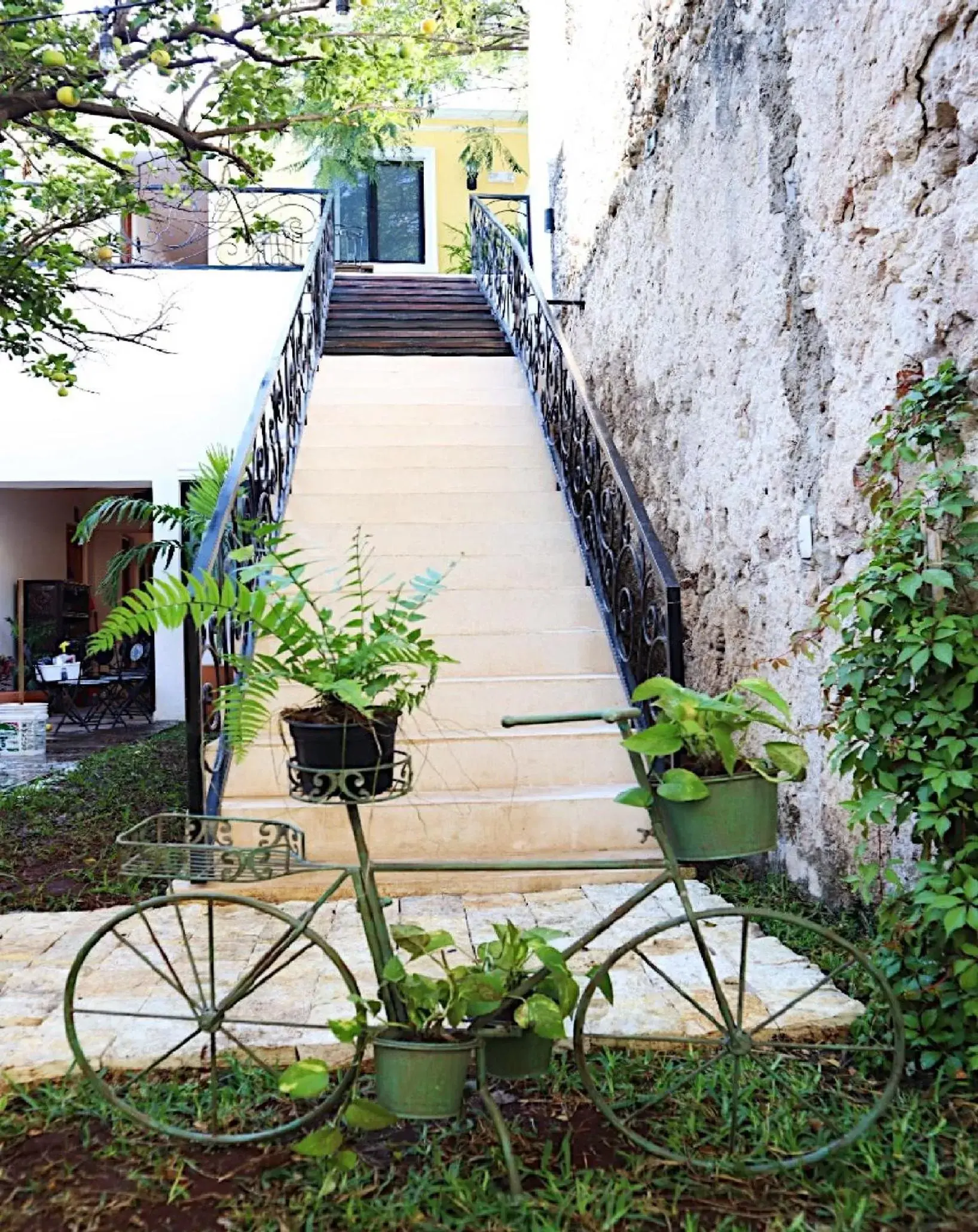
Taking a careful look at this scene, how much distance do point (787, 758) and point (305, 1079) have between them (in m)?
1.04

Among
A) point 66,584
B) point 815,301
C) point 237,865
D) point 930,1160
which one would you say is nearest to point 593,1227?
point 930,1160

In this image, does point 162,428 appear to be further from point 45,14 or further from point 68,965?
point 68,965

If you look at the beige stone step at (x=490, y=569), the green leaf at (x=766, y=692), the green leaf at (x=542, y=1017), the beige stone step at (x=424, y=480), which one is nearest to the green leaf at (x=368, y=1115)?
the green leaf at (x=542, y=1017)

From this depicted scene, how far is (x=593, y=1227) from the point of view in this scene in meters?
1.80

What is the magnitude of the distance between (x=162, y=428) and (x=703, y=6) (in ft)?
20.9

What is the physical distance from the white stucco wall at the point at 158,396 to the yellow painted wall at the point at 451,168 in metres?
5.09

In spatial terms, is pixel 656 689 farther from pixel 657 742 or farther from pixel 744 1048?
pixel 744 1048

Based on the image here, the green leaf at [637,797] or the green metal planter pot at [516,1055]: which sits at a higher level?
the green leaf at [637,797]

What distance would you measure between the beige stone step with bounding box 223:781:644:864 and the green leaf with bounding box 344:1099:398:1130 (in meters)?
1.81

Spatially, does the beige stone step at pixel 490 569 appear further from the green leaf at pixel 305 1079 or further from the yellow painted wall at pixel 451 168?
the yellow painted wall at pixel 451 168

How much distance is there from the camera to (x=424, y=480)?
5961 mm

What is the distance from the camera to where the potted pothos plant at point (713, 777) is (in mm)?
1957

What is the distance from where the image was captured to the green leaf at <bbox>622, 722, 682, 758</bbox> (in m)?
1.97

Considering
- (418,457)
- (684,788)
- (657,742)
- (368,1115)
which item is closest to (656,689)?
(657,742)
